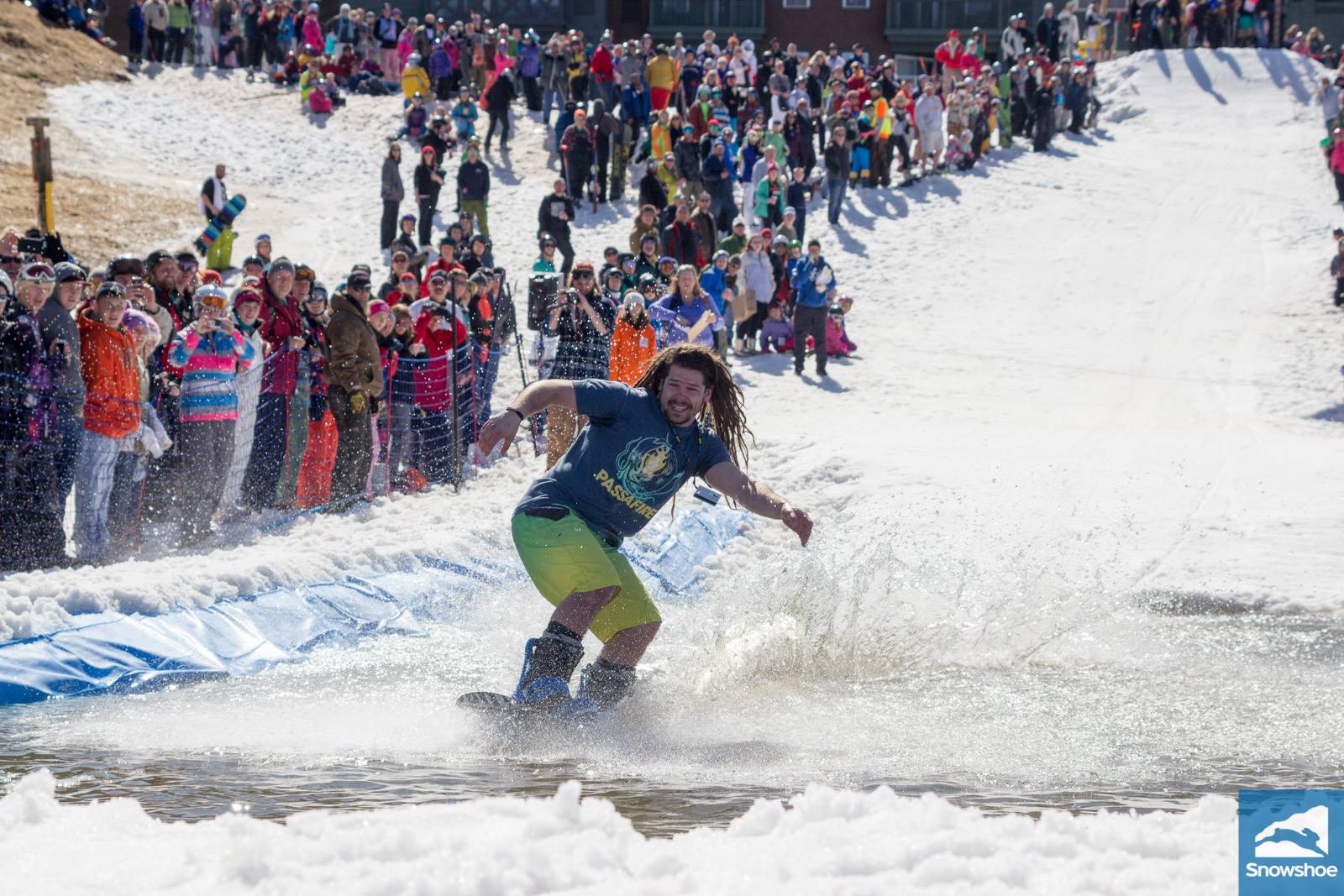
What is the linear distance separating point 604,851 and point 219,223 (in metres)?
16.6

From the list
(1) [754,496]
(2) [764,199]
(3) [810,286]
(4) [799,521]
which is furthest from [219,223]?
(4) [799,521]

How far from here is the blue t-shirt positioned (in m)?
6.44

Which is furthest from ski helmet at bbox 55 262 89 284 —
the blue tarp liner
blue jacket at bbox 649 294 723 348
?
blue jacket at bbox 649 294 723 348

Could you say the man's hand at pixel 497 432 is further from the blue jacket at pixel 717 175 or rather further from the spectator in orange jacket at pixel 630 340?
the blue jacket at pixel 717 175

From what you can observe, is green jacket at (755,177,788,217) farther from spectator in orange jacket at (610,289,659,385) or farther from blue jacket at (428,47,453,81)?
blue jacket at (428,47,453,81)

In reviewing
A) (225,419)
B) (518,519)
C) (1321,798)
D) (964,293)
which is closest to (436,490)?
(225,419)

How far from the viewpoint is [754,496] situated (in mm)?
6523

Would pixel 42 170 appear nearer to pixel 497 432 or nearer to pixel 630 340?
pixel 630 340

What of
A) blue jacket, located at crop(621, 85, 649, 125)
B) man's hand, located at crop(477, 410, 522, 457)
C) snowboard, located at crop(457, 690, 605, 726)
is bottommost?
snowboard, located at crop(457, 690, 605, 726)

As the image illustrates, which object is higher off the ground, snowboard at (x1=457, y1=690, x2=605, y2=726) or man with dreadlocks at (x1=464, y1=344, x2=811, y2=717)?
man with dreadlocks at (x1=464, y1=344, x2=811, y2=717)

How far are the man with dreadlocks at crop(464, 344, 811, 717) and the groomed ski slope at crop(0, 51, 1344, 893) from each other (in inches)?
16.2

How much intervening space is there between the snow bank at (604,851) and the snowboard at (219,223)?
610 inches

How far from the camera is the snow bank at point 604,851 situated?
13.4 feet

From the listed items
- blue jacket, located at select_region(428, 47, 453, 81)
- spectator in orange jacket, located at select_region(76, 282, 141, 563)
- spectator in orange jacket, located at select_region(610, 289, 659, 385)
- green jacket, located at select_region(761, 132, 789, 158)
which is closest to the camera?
spectator in orange jacket, located at select_region(76, 282, 141, 563)
